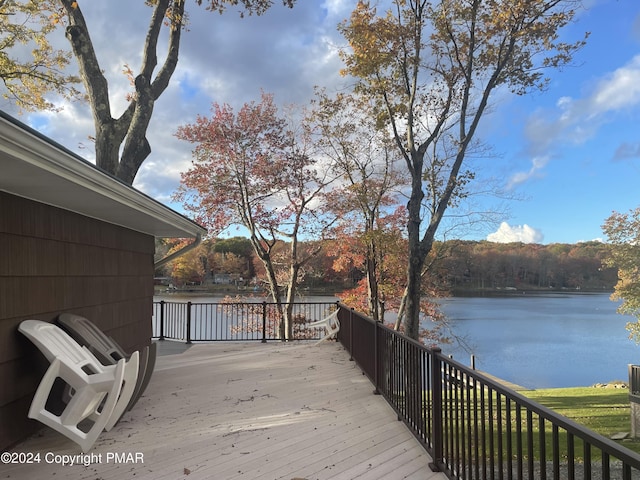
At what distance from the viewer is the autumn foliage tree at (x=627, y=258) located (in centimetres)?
1808

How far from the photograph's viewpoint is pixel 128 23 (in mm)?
9109

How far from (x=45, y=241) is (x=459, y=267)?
54.2ft

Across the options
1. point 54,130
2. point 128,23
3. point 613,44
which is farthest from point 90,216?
point 613,44

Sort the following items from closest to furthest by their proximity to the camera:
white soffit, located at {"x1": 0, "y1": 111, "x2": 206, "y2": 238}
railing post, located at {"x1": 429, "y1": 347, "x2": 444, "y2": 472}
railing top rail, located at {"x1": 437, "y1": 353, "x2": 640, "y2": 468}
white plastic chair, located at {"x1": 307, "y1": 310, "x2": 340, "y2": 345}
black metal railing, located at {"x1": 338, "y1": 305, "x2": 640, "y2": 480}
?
1. railing top rail, located at {"x1": 437, "y1": 353, "x2": 640, "y2": 468}
2. black metal railing, located at {"x1": 338, "y1": 305, "x2": 640, "y2": 480}
3. white soffit, located at {"x1": 0, "y1": 111, "x2": 206, "y2": 238}
4. railing post, located at {"x1": 429, "y1": 347, "x2": 444, "y2": 472}
5. white plastic chair, located at {"x1": 307, "y1": 310, "x2": 340, "y2": 345}

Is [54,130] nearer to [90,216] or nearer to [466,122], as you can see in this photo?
[90,216]

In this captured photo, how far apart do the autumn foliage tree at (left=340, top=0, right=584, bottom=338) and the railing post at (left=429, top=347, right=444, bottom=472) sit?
5231 mm

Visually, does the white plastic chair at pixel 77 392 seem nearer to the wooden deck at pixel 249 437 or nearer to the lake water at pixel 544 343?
the wooden deck at pixel 249 437

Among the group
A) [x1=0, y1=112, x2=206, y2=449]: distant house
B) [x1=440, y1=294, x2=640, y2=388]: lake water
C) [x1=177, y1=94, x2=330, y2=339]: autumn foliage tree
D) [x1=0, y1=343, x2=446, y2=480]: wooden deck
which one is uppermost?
[x1=177, y1=94, x2=330, y2=339]: autumn foliage tree

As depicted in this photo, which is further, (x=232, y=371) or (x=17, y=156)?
(x=232, y=371)

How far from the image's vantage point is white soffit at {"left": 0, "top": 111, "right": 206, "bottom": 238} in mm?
1943

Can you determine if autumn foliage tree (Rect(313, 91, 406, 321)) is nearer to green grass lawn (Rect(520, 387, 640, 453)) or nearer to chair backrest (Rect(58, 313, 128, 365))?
green grass lawn (Rect(520, 387, 640, 453))

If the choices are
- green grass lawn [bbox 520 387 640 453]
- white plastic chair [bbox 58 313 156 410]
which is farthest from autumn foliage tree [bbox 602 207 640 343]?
white plastic chair [bbox 58 313 156 410]

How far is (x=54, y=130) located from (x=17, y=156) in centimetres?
1246

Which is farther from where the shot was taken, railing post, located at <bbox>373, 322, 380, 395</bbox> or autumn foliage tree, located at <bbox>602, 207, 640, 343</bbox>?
autumn foliage tree, located at <bbox>602, 207, 640, 343</bbox>
